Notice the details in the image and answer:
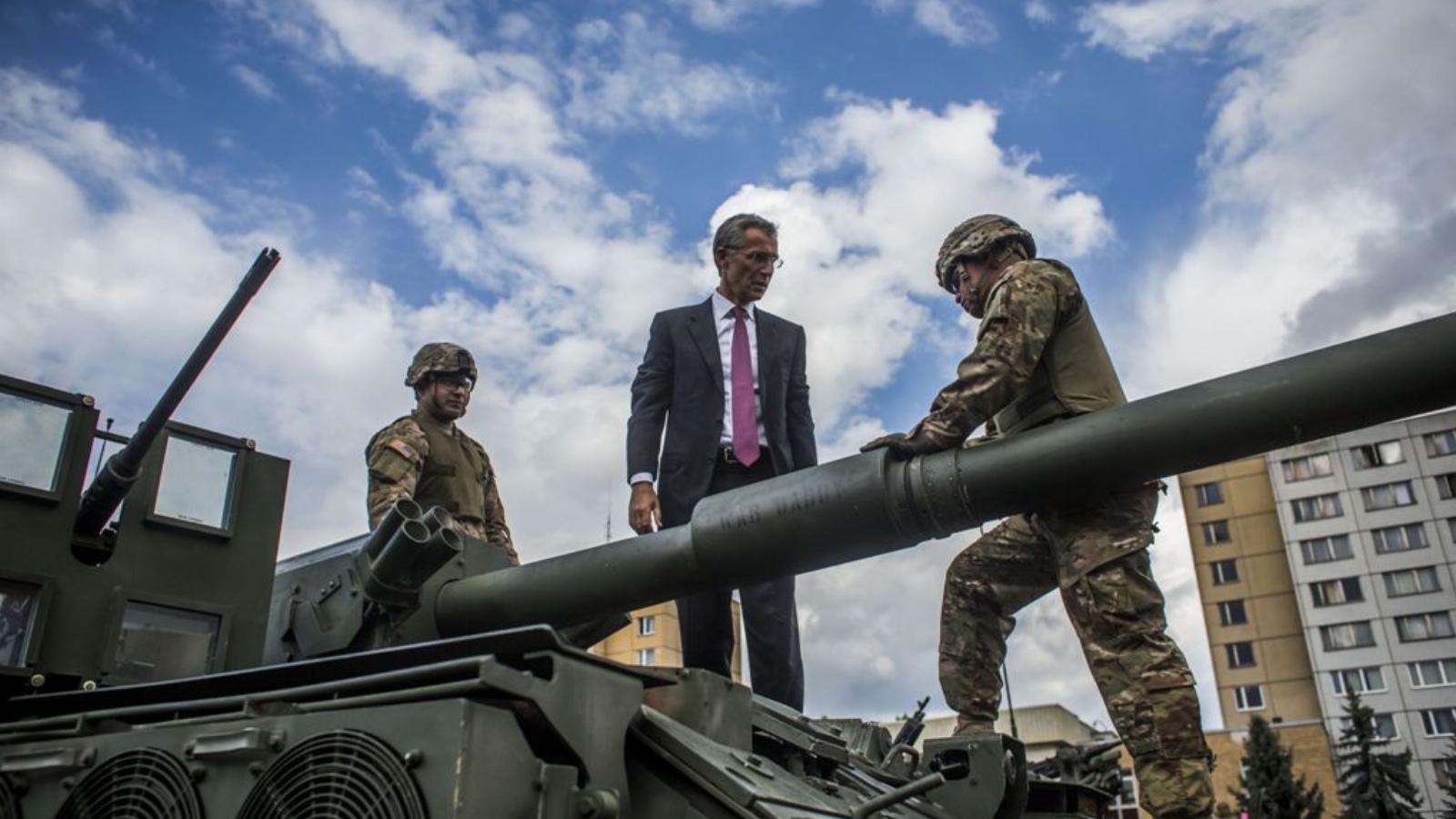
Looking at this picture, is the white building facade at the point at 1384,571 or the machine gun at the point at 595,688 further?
the white building facade at the point at 1384,571

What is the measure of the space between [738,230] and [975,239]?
146cm

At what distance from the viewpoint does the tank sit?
2740 mm

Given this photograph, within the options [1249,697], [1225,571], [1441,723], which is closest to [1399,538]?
[1225,571]

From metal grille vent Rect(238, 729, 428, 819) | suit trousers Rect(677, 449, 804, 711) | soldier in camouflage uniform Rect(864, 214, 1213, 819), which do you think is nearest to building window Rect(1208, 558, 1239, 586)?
suit trousers Rect(677, 449, 804, 711)

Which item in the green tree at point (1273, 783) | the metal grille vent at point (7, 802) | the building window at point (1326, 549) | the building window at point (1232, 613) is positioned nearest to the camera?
the metal grille vent at point (7, 802)

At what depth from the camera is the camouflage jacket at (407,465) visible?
6.04 m

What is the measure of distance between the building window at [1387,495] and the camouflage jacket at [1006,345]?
55.7 m

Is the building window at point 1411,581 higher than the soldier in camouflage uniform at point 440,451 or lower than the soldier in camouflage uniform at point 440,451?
higher

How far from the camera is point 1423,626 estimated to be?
169ft

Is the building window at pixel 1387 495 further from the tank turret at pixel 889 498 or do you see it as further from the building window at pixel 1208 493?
the tank turret at pixel 889 498

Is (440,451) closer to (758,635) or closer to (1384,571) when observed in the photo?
(758,635)

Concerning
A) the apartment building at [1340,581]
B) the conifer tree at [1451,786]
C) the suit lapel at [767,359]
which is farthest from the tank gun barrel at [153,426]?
the apartment building at [1340,581]

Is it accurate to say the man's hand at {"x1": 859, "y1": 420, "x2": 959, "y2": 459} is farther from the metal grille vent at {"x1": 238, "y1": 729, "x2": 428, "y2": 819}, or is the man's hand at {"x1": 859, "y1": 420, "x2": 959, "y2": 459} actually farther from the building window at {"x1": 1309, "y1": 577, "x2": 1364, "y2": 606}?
the building window at {"x1": 1309, "y1": 577, "x2": 1364, "y2": 606}

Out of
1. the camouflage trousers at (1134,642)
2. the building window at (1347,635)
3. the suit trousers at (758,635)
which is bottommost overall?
the camouflage trousers at (1134,642)
